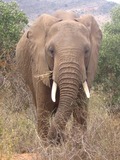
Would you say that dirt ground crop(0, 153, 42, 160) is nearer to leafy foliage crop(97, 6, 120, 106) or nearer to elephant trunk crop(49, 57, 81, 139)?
elephant trunk crop(49, 57, 81, 139)

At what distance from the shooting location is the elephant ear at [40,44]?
23.4 ft

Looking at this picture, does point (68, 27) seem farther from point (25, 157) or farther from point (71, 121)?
point (25, 157)

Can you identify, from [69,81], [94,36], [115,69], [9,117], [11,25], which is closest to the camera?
[69,81]

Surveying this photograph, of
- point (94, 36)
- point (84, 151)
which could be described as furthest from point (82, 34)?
point (84, 151)

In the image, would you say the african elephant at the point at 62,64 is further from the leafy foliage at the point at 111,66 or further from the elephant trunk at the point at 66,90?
the leafy foliage at the point at 111,66

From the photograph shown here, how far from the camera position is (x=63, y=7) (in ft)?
203

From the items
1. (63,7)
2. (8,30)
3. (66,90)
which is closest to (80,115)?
(66,90)

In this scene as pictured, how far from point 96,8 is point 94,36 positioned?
58160 millimetres

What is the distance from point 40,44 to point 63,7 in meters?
55.0

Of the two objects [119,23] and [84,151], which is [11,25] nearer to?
[119,23]

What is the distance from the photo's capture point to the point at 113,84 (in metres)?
12.2

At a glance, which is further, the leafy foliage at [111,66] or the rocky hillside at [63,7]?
the rocky hillside at [63,7]

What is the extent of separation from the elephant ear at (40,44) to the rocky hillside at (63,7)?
48.0 m

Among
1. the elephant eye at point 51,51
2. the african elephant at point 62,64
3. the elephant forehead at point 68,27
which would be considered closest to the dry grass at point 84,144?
the african elephant at point 62,64
